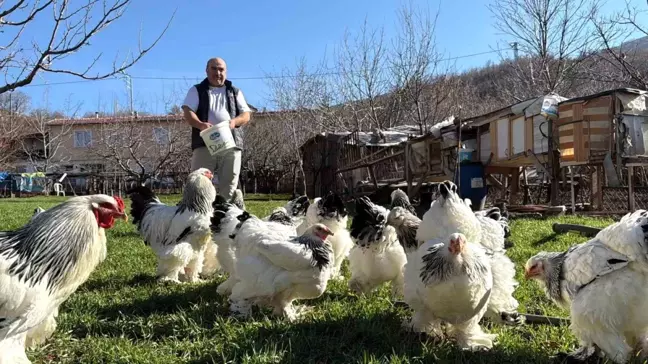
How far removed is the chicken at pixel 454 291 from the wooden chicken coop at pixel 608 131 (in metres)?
7.50

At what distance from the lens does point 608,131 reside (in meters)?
9.62

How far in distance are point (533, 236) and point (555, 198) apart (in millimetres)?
3852

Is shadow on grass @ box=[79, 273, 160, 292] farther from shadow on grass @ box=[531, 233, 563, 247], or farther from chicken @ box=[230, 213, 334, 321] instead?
shadow on grass @ box=[531, 233, 563, 247]

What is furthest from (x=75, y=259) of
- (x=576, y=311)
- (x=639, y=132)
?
(x=639, y=132)

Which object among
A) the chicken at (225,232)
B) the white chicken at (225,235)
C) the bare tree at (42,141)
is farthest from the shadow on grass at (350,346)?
the bare tree at (42,141)

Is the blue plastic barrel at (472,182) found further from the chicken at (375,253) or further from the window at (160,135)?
the window at (160,135)

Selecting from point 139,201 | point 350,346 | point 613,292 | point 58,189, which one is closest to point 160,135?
point 58,189

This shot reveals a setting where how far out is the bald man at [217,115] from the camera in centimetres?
602

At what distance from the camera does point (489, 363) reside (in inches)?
117

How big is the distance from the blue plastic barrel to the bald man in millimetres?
6571

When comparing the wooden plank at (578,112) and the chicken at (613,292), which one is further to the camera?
the wooden plank at (578,112)

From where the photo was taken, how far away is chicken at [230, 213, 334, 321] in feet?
12.4

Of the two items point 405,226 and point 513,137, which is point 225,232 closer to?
point 405,226

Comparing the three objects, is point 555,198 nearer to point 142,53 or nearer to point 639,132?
point 639,132
